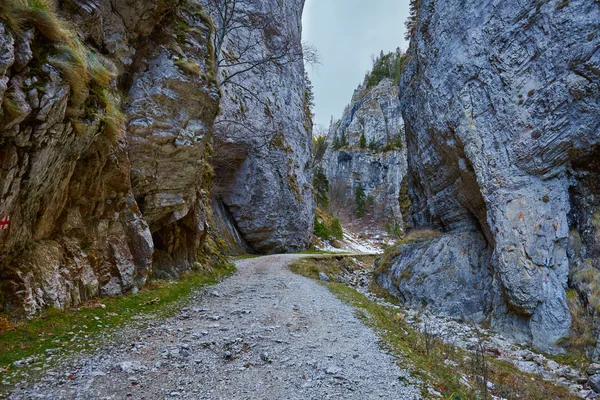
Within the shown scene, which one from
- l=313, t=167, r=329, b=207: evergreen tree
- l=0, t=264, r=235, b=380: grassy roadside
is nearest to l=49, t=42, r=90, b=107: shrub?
l=0, t=264, r=235, b=380: grassy roadside

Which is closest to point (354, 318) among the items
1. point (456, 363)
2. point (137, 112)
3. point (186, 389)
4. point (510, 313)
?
point (456, 363)

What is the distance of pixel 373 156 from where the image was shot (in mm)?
73000

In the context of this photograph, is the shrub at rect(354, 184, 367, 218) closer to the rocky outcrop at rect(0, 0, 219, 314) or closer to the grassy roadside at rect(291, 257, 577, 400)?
the rocky outcrop at rect(0, 0, 219, 314)

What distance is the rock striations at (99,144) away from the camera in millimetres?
4836

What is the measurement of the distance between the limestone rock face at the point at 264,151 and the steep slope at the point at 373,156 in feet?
126

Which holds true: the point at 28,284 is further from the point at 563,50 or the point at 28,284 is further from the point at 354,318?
the point at 563,50

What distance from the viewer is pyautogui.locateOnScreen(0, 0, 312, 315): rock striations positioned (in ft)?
15.9

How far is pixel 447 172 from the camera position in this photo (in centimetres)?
1680

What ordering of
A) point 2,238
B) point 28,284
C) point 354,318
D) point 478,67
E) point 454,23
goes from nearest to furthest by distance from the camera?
point 2,238
point 28,284
point 354,318
point 478,67
point 454,23

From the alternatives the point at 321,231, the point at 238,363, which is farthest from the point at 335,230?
the point at 238,363

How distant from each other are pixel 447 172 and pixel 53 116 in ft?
55.6

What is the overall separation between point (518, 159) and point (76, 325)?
47.0 ft

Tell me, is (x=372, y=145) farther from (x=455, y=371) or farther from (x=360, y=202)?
(x=455, y=371)

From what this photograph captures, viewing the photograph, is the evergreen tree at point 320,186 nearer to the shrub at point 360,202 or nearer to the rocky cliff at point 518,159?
the shrub at point 360,202
